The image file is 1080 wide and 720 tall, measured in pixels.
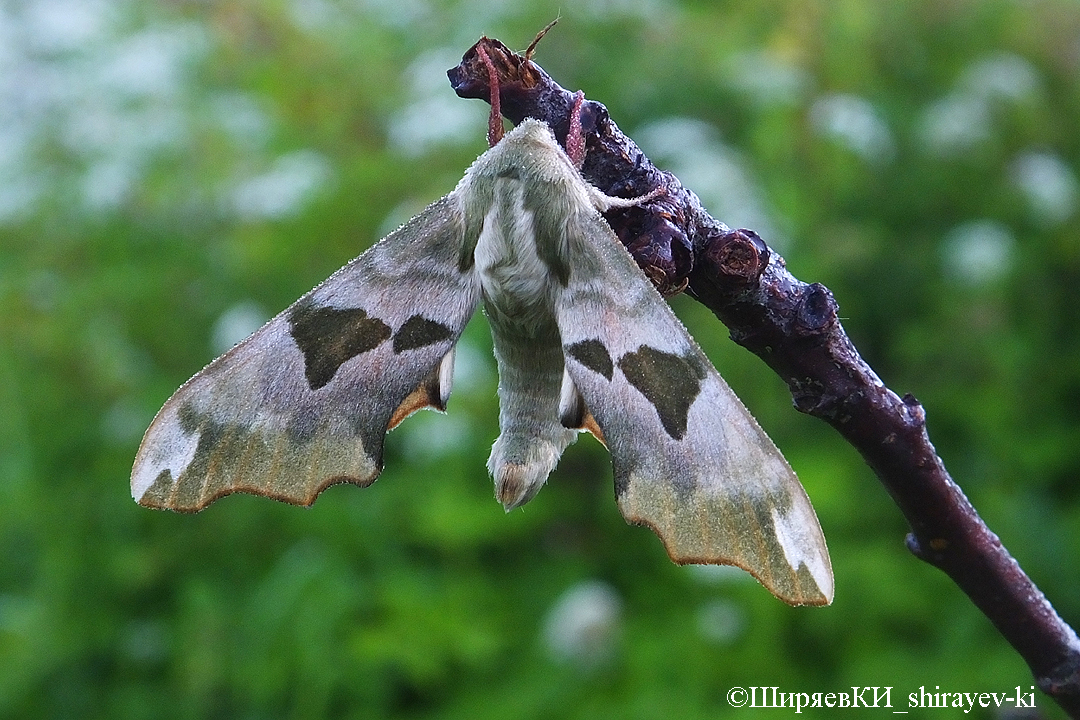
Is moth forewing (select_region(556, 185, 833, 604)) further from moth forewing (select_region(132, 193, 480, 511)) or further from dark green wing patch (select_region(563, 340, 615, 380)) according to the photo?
moth forewing (select_region(132, 193, 480, 511))

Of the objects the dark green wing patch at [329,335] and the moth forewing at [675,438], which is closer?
the moth forewing at [675,438]

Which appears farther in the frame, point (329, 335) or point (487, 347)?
point (487, 347)

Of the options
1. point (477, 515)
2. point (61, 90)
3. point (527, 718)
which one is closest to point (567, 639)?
point (527, 718)

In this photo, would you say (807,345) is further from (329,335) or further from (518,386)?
(329,335)

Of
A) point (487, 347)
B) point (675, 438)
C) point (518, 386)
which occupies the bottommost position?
point (675, 438)

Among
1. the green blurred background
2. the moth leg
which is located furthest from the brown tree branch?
the green blurred background

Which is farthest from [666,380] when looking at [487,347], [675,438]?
[487,347]

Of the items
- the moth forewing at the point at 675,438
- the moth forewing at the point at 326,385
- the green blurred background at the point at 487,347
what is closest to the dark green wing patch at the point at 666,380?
the moth forewing at the point at 675,438

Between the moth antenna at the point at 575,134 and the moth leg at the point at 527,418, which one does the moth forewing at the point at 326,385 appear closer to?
the moth leg at the point at 527,418
